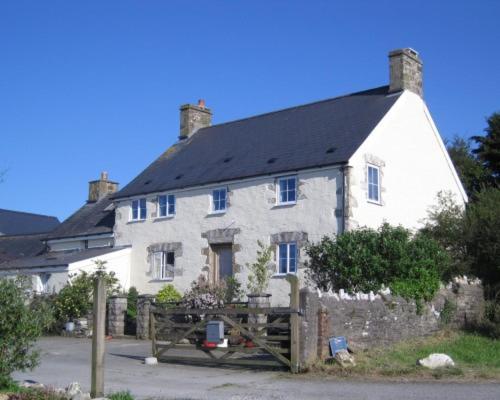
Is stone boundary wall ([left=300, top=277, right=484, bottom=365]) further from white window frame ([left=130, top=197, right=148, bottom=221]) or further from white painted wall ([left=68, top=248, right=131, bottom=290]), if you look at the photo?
white painted wall ([left=68, top=248, right=131, bottom=290])

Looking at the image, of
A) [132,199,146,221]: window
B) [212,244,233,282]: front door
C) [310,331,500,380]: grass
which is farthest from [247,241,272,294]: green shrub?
[310,331,500,380]: grass

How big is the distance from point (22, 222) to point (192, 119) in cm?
2604

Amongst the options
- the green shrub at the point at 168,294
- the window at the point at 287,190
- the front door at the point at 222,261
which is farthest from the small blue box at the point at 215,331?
the green shrub at the point at 168,294

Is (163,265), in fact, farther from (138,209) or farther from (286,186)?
(286,186)

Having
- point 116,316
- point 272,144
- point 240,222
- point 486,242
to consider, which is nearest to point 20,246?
point 116,316

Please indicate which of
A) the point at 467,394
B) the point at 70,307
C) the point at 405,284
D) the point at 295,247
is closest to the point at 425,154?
the point at 295,247

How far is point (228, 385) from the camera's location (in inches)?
505

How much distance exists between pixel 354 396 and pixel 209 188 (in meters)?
16.7

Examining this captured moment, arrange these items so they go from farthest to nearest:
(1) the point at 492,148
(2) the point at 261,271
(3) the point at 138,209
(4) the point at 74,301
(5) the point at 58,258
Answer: (1) the point at 492,148 < (5) the point at 58,258 < (3) the point at 138,209 < (4) the point at 74,301 < (2) the point at 261,271

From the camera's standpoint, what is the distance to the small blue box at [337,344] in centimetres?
1460

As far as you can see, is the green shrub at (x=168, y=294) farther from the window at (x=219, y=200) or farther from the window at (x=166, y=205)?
the window at (x=219, y=200)

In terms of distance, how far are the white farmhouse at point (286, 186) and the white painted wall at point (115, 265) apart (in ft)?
0.98

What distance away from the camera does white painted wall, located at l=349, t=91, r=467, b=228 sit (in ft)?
77.6

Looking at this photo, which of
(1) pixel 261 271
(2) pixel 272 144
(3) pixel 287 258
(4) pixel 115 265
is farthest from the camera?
(4) pixel 115 265
